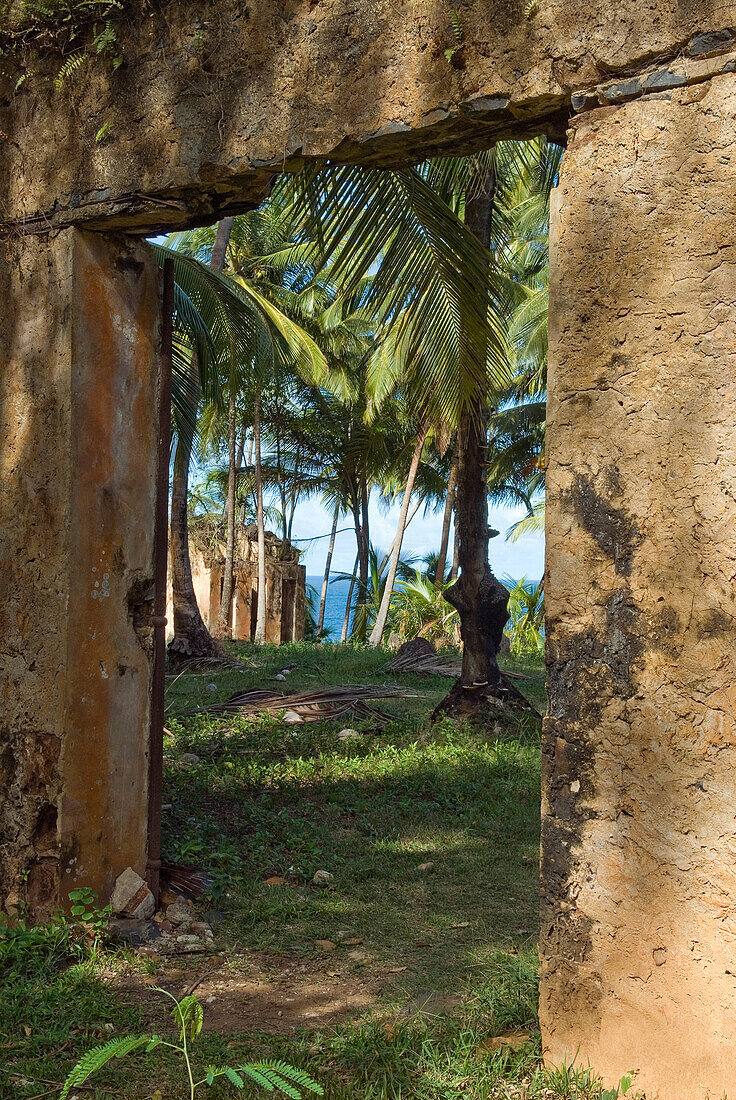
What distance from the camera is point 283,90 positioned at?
3248mm

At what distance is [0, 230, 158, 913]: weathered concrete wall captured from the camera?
3.59m

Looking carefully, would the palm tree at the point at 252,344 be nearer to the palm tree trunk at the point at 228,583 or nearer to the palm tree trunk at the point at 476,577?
the palm tree trunk at the point at 228,583

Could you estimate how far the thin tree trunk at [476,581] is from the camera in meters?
7.53

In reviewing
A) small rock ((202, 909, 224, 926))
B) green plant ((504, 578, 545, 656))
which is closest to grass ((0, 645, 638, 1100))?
small rock ((202, 909, 224, 926))

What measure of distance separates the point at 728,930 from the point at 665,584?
86 cm

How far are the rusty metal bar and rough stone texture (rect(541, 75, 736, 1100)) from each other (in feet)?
5.89

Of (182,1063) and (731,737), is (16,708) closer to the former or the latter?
(182,1063)

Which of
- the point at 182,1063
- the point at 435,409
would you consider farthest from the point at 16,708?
the point at 435,409

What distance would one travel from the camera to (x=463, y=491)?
7812 mm

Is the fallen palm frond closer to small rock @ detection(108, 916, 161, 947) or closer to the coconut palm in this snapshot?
the coconut palm

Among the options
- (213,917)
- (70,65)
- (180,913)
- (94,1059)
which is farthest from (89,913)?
(70,65)

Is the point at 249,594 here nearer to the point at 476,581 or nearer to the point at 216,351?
the point at 216,351

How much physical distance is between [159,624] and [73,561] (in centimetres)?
45

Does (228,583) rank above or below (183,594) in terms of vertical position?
above
